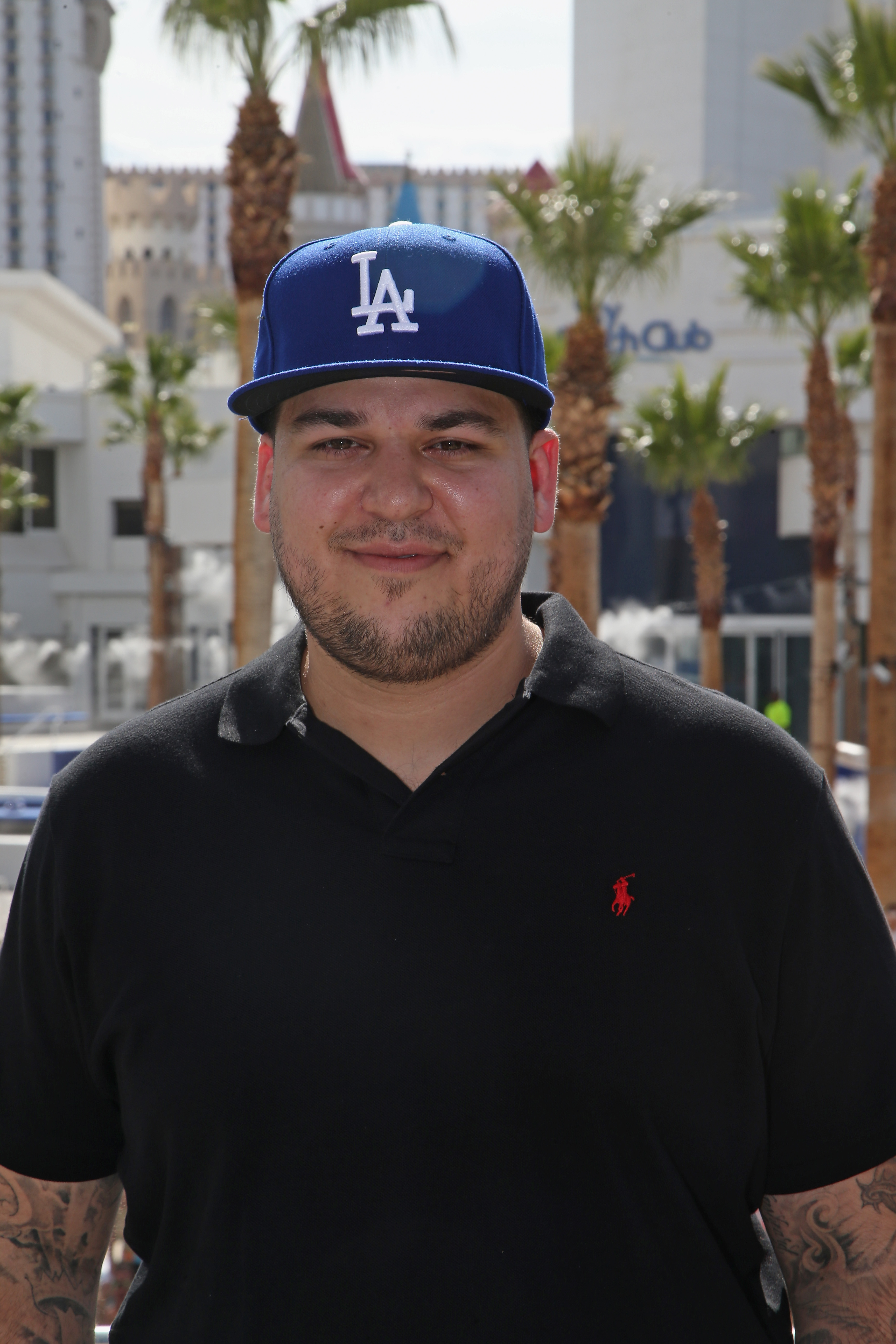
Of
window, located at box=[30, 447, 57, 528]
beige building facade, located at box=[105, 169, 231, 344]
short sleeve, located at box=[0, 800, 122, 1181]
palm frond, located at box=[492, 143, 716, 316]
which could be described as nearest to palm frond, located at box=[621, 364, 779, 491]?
palm frond, located at box=[492, 143, 716, 316]

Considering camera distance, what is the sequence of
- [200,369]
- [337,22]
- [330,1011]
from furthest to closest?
[200,369], [337,22], [330,1011]

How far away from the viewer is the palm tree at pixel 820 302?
15750 millimetres

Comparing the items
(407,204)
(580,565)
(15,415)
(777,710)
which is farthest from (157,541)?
(407,204)

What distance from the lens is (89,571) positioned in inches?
1444

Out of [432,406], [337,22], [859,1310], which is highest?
[337,22]

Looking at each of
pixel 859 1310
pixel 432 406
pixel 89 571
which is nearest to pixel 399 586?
pixel 432 406

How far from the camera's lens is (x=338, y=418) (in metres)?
1.81

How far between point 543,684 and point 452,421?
0.38m

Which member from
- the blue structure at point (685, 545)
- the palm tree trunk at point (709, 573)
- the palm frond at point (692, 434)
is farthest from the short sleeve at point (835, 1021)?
the blue structure at point (685, 545)

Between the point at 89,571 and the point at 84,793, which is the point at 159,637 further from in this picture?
the point at 84,793

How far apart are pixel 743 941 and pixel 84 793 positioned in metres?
0.90

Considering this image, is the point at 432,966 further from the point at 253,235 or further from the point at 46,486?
the point at 46,486

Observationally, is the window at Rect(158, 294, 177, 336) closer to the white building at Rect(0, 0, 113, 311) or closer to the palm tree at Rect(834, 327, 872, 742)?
the white building at Rect(0, 0, 113, 311)

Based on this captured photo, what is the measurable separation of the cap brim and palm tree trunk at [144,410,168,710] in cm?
2387
